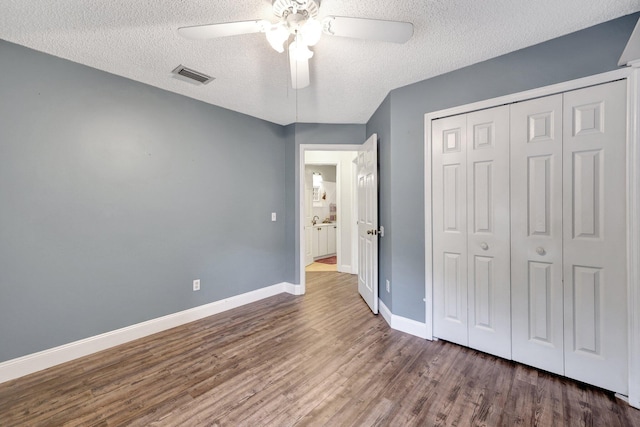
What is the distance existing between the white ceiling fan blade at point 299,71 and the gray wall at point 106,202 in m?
1.63

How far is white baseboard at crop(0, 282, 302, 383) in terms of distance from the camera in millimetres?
1948

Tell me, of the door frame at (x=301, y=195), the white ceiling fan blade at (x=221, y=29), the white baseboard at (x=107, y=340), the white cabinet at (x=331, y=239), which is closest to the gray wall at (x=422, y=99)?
the door frame at (x=301, y=195)

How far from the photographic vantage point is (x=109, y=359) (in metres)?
2.19

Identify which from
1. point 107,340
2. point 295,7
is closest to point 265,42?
point 295,7

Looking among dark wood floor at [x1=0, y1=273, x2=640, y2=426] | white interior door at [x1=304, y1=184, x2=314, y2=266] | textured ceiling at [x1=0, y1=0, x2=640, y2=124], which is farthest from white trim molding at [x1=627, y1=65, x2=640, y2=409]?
white interior door at [x1=304, y1=184, x2=314, y2=266]

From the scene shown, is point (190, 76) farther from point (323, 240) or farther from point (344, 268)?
point (323, 240)

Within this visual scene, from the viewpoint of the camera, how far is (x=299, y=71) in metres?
1.78

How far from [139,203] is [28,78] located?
118cm

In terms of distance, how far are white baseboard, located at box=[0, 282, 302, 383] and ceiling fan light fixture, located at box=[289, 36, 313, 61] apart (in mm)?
2737

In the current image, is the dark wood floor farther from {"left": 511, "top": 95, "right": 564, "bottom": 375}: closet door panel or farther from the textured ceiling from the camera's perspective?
the textured ceiling

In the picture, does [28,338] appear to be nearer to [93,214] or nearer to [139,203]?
[93,214]

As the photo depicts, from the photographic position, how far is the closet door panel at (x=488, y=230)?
212 centimetres

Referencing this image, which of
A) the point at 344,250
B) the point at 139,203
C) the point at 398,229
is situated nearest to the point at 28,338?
the point at 139,203

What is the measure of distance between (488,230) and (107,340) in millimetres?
3489
